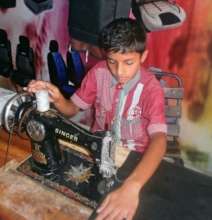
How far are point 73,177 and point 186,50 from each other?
3.15ft

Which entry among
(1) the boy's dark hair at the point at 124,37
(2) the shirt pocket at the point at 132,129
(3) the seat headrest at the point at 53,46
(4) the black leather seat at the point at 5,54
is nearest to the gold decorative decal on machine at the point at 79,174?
(2) the shirt pocket at the point at 132,129

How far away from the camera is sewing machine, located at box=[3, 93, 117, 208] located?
121 cm

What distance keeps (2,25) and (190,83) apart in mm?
1311

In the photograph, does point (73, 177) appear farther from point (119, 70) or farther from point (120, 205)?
point (119, 70)

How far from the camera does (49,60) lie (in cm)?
230

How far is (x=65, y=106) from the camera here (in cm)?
162

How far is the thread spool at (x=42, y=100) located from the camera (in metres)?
1.25

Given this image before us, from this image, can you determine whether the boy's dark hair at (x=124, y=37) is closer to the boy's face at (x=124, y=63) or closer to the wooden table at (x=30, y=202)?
the boy's face at (x=124, y=63)

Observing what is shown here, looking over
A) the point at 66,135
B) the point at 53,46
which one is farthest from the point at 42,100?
the point at 53,46

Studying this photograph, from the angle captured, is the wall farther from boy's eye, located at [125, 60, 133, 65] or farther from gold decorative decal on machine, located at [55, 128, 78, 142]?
gold decorative decal on machine, located at [55, 128, 78, 142]

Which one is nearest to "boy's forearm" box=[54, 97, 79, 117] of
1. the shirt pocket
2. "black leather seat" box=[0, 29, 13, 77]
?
the shirt pocket

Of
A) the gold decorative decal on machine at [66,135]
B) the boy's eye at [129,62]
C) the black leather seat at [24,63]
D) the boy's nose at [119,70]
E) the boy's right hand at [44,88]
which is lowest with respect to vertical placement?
the black leather seat at [24,63]

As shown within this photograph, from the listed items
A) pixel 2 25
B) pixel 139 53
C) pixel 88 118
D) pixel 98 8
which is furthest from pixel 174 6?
pixel 2 25

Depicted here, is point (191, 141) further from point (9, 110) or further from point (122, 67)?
point (9, 110)
